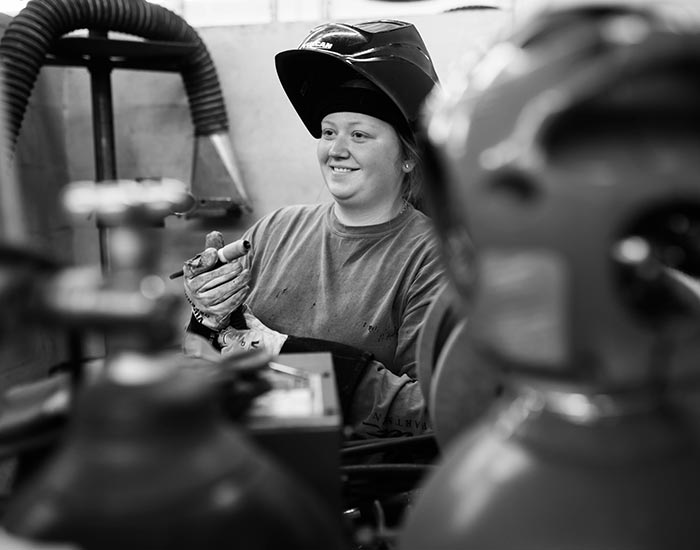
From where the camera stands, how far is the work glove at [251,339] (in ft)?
4.63

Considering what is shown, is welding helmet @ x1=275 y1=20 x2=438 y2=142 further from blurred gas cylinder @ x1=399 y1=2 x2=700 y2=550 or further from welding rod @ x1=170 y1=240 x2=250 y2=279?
blurred gas cylinder @ x1=399 y1=2 x2=700 y2=550

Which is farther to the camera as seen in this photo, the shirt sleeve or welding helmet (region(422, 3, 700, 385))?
the shirt sleeve

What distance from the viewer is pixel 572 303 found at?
320 millimetres

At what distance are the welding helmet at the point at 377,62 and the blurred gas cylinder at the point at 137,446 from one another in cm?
118

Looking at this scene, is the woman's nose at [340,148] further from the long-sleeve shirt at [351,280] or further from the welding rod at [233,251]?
the welding rod at [233,251]

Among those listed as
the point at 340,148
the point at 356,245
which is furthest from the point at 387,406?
the point at 340,148

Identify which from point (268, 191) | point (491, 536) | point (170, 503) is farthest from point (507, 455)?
point (268, 191)

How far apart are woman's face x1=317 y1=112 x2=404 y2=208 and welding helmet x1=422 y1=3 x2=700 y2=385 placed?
1313 millimetres

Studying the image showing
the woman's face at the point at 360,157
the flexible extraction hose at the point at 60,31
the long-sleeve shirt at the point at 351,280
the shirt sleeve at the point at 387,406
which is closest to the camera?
the shirt sleeve at the point at 387,406

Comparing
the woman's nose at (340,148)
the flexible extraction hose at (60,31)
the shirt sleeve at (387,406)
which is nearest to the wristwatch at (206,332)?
the shirt sleeve at (387,406)

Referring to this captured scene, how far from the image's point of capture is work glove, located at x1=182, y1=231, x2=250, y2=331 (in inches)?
55.2

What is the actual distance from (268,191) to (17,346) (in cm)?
235

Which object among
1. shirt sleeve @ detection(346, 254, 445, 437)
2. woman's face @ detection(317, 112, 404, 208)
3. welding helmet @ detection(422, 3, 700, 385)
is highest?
welding helmet @ detection(422, 3, 700, 385)

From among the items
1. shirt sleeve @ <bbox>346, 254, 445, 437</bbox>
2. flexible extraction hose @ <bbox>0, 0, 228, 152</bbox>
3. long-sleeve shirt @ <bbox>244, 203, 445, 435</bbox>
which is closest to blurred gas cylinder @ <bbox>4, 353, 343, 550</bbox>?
shirt sleeve @ <bbox>346, 254, 445, 437</bbox>
